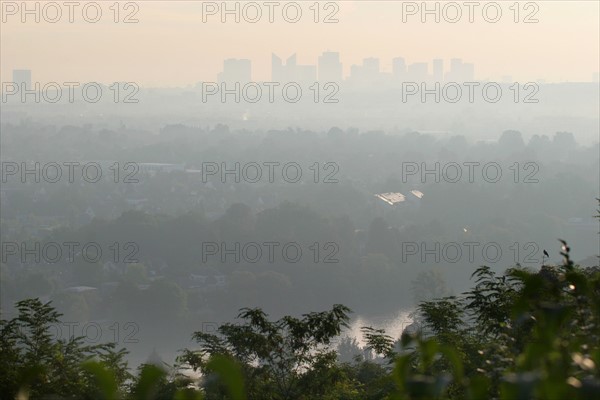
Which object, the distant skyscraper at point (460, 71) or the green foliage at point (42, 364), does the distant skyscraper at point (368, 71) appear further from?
the green foliage at point (42, 364)

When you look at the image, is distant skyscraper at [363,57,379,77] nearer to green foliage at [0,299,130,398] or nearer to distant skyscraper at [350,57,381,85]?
distant skyscraper at [350,57,381,85]

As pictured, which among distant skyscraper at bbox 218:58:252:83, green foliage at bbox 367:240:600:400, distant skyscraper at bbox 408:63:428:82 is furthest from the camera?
distant skyscraper at bbox 408:63:428:82

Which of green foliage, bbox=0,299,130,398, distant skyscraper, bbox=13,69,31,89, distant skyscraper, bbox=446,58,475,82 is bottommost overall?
green foliage, bbox=0,299,130,398

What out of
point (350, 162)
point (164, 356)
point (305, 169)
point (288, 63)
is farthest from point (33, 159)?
point (164, 356)

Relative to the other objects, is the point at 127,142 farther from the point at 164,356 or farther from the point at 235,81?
the point at 164,356

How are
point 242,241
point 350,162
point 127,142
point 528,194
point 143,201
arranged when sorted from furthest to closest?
1. point 127,142
2. point 350,162
3. point 143,201
4. point 528,194
5. point 242,241

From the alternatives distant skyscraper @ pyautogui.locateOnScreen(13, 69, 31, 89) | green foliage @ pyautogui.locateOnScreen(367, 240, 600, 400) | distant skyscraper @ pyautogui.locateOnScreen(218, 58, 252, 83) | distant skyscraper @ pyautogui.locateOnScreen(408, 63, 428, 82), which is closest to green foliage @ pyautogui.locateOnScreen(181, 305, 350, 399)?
green foliage @ pyautogui.locateOnScreen(367, 240, 600, 400)
